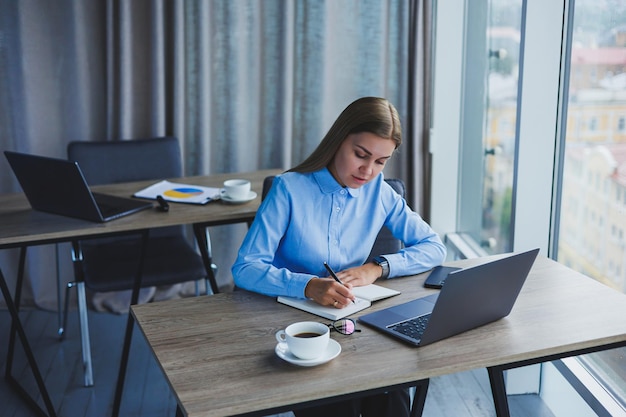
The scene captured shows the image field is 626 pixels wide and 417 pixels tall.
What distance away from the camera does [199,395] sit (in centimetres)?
151

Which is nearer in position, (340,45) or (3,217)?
(3,217)

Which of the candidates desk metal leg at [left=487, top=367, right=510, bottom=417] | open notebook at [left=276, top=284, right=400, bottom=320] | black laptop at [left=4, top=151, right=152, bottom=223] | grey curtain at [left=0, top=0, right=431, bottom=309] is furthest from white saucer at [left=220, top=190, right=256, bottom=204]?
desk metal leg at [left=487, top=367, right=510, bottom=417]

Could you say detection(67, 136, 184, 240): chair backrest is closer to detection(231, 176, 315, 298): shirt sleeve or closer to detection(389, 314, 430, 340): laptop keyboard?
detection(231, 176, 315, 298): shirt sleeve

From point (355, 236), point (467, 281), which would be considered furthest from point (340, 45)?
point (467, 281)

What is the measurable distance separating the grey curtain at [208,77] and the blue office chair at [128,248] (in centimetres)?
26

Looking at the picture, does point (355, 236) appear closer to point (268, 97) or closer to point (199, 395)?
point (199, 395)

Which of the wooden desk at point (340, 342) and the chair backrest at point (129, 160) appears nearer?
the wooden desk at point (340, 342)

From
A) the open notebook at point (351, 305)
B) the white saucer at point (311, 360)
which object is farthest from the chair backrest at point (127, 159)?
the white saucer at point (311, 360)

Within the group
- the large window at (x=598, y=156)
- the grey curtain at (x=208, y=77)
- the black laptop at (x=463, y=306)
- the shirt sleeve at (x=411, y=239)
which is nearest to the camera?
the black laptop at (x=463, y=306)

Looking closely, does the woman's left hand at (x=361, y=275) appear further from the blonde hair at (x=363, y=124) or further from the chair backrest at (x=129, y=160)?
the chair backrest at (x=129, y=160)

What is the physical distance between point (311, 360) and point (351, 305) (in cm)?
34

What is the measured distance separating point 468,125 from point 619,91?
4.60ft

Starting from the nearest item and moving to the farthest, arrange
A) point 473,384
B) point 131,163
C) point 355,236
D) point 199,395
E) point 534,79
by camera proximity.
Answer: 1. point 199,395
2. point 355,236
3. point 534,79
4. point 473,384
5. point 131,163

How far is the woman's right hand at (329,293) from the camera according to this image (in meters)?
1.89
